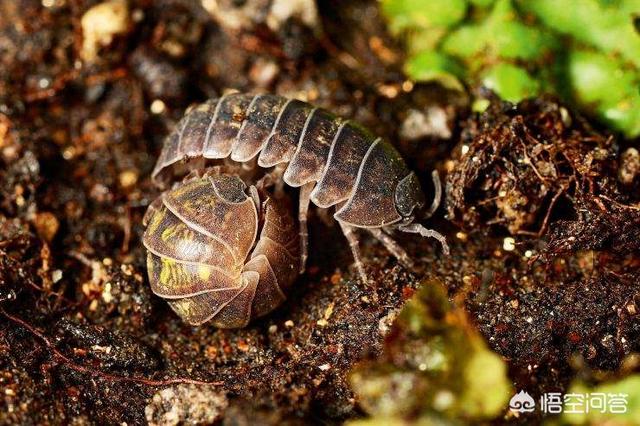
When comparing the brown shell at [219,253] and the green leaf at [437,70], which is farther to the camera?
the green leaf at [437,70]

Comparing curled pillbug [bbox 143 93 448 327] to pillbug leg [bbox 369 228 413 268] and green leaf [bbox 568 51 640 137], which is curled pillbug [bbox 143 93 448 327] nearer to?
pillbug leg [bbox 369 228 413 268]

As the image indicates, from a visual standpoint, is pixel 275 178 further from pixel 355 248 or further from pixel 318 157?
pixel 355 248

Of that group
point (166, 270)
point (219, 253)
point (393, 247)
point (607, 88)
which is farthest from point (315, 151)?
point (607, 88)

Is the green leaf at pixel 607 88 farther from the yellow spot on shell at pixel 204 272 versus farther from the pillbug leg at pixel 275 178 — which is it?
the yellow spot on shell at pixel 204 272

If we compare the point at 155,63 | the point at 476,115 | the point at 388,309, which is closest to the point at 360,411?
the point at 388,309

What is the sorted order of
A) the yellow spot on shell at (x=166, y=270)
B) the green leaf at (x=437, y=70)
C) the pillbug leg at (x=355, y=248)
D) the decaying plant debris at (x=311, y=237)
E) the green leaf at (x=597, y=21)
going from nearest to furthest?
1. the decaying plant debris at (x=311, y=237)
2. the yellow spot on shell at (x=166, y=270)
3. the pillbug leg at (x=355, y=248)
4. the green leaf at (x=597, y=21)
5. the green leaf at (x=437, y=70)

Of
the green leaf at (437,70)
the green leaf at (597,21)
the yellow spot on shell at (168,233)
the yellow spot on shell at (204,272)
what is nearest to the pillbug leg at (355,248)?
the yellow spot on shell at (204,272)

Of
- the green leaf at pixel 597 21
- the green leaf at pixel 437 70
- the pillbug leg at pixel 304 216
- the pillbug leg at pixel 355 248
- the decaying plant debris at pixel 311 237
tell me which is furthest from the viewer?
the green leaf at pixel 437 70
